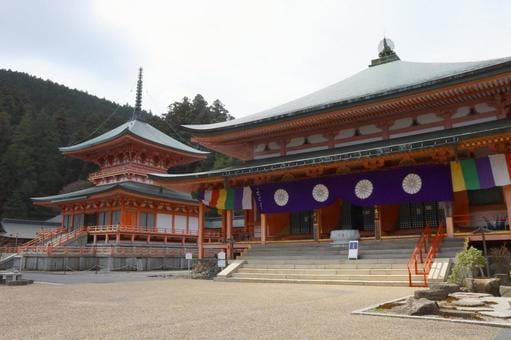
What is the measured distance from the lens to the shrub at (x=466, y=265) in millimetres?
11031

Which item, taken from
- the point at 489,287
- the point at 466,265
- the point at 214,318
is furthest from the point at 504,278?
the point at 214,318

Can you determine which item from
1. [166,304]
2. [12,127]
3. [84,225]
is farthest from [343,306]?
[12,127]

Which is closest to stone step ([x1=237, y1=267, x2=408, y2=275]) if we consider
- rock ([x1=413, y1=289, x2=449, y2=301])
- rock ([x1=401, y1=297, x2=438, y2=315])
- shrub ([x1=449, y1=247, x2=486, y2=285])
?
shrub ([x1=449, y1=247, x2=486, y2=285])

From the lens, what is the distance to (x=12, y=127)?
6869 cm

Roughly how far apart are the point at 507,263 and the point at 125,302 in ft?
34.1

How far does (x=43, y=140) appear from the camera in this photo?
67.5 m

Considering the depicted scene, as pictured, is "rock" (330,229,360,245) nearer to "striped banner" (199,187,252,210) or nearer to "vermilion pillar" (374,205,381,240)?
"vermilion pillar" (374,205,381,240)

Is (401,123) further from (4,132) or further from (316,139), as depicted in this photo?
(4,132)

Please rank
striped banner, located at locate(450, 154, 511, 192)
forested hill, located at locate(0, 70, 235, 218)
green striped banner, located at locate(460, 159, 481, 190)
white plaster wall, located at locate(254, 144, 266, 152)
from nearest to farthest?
striped banner, located at locate(450, 154, 511, 192), green striped banner, located at locate(460, 159, 481, 190), white plaster wall, located at locate(254, 144, 266, 152), forested hill, located at locate(0, 70, 235, 218)

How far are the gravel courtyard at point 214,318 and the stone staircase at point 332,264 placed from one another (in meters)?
2.70

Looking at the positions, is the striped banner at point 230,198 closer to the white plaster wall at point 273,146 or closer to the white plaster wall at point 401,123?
the white plaster wall at point 273,146

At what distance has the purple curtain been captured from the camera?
15.9 metres

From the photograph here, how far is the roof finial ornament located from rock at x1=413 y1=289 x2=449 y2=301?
19.8 meters

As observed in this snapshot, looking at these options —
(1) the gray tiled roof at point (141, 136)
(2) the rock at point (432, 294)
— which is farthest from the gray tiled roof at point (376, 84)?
(1) the gray tiled roof at point (141, 136)
